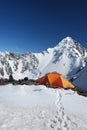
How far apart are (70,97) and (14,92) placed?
5.62 meters

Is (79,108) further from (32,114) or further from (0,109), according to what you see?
(0,109)

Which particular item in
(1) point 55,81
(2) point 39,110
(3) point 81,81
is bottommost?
(2) point 39,110

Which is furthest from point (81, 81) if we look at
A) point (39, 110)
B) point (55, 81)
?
point (39, 110)

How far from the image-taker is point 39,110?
1883cm

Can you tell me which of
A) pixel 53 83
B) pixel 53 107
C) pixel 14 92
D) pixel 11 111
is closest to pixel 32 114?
pixel 11 111

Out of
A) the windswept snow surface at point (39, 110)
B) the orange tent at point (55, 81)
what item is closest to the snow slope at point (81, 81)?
the orange tent at point (55, 81)

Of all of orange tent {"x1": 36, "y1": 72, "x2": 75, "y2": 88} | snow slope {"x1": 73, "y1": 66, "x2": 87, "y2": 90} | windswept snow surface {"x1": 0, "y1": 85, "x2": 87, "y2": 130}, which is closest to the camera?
windswept snow surface {"x1": 0, "y1": 85, "x2": 87, "y2": 130}

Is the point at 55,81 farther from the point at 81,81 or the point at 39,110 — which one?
the point at 81,81

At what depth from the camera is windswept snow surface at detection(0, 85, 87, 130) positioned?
1481 centimetres

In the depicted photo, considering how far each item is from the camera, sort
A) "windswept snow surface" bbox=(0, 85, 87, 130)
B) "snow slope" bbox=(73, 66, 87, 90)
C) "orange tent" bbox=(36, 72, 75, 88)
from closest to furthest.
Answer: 1. "windswept snow surface" bbox=(0, 85, 87, 130)
2. "orange tent" bbox=(36, 72, 75, 88)
3. "snow slope" bbox=(73, 66, 87, 90)

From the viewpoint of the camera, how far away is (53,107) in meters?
19.9

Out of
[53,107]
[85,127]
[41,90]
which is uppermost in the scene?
[41,90]

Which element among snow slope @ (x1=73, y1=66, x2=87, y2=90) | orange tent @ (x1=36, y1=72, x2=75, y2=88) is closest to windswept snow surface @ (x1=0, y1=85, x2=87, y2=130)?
orange tent @ (x1=36, y1=72, x2=75, y2=88)

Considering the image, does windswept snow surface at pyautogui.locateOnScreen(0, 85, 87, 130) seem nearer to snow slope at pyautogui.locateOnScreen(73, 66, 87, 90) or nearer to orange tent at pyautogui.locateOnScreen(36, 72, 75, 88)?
orange tent at pyautogui.locateOnScreen(36, 72, 75, 88)
